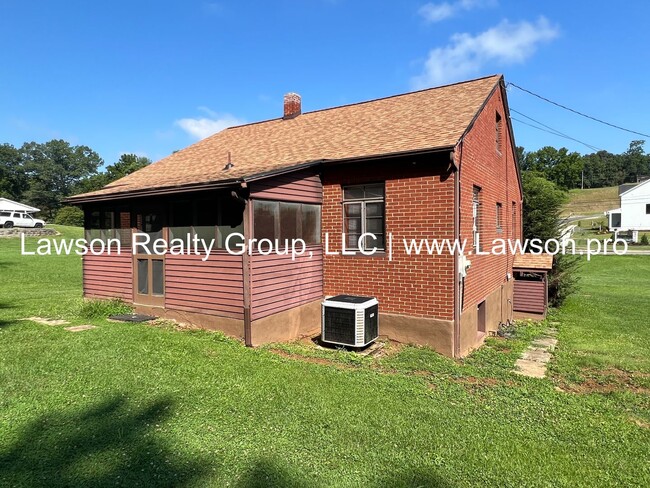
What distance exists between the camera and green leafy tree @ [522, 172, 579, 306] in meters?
15.5

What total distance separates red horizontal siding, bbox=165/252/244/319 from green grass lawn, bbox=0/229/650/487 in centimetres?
60

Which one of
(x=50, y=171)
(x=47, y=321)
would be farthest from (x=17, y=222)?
(x=50, y=171)

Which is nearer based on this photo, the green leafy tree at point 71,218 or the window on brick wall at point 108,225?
the window on brick wall at point 108,225

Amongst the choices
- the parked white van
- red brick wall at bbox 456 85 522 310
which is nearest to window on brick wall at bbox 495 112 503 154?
red brick wall at bbox 456 85 522 310

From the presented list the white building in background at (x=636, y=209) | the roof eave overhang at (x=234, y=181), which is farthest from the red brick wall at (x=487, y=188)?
the white building in background at (x=636, y=209)

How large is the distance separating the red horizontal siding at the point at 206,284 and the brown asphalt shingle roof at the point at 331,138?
61.4 inches

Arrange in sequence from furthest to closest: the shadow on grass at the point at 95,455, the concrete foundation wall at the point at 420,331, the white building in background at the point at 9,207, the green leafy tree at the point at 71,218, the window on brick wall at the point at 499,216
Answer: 1. the green leafy tree at the point at 71,218
2. the white building in background at the point at 9,207
3. the window on brick wall at the point at 499,216
4. the concrete foundation wall at the point at 420,331
5. the shadow on grass at the point at 95,455

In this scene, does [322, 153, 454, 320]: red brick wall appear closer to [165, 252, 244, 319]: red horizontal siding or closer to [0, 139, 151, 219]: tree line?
[165, 252, 244, 319]: red horizontal siding

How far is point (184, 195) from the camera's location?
805 centimetres

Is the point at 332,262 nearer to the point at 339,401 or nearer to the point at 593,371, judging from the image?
the point at 339,401

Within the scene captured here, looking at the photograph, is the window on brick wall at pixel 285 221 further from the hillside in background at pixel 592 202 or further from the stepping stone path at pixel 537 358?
the hillside in background at pixel 592 202

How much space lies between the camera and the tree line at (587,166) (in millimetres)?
106500

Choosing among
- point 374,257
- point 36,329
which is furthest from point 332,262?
point 36,329

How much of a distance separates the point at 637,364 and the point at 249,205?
25.9ft
